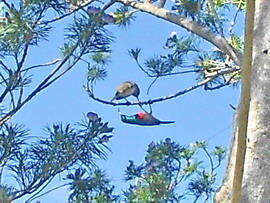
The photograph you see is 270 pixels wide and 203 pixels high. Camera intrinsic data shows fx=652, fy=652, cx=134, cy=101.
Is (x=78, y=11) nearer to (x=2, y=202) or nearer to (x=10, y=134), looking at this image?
(x=10, y=134)

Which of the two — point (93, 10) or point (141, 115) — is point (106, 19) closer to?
point (93, 10)

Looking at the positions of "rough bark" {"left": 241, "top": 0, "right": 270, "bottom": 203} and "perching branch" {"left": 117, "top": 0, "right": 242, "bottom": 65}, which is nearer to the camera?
"rough bark" {"left": 241, "top": 0, "right": 270, "bottom": 203}

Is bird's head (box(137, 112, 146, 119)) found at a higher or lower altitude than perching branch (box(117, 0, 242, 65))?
lower

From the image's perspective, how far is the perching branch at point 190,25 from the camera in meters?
1.65

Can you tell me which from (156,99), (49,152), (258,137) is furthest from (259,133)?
(156,99)

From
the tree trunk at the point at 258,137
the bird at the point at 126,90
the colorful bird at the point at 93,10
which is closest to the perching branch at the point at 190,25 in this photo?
the bird at the point at 126,90

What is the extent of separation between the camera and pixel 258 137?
55 centimetres

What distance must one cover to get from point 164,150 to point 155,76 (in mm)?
262

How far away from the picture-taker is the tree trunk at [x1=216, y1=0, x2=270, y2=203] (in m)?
0.52

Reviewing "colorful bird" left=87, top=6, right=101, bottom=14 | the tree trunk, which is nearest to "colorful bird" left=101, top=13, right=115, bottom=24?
"colorful bird" left=87, top=6, right=101, bottom=14

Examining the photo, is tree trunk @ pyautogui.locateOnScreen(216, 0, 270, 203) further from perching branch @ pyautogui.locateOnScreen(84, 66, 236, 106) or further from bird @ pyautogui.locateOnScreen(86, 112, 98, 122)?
perching branch @ pyautogui.locateOnScreen(84, 66, 236, 106)

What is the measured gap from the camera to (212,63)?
Result: 205cm

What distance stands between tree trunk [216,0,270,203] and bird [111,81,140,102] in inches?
45.8

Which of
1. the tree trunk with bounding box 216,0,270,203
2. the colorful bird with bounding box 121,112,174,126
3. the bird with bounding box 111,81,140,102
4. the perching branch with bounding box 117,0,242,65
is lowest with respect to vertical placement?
the tree trunk with bounding box 216,0,270,203
